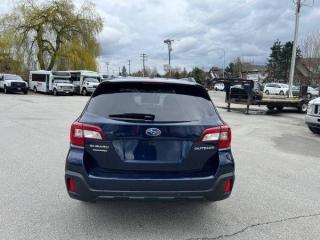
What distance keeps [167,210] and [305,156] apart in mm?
4864

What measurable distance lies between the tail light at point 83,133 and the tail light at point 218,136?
1060 millimetres

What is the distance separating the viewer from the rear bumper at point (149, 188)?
3.63m

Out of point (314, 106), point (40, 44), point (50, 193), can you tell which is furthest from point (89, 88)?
point (50, 193)

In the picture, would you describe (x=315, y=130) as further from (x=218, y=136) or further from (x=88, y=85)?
(x=88, y=85)

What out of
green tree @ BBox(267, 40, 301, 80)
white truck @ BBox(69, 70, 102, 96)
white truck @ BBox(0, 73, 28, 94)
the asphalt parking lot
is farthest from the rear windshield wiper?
green tree @ BBox(267, 40, 301, 80)

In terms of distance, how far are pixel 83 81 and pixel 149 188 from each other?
114 ft

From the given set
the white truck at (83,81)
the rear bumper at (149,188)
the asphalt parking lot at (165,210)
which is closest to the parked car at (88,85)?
the white truck at (83,81)

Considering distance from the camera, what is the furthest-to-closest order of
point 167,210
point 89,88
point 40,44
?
point 40,44 < point 89,88 < point 167,210

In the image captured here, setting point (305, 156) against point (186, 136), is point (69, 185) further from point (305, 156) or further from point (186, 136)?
point (305, 156)

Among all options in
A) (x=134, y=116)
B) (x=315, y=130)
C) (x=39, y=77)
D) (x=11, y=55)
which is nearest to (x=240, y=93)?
(x=315, y=130)

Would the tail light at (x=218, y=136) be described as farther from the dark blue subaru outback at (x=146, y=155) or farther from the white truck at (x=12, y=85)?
the white truck at (x=12, y=85)

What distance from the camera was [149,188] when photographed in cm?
365

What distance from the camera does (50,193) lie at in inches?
199

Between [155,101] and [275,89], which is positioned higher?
[155,101]
